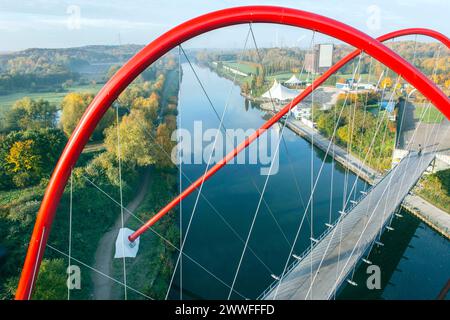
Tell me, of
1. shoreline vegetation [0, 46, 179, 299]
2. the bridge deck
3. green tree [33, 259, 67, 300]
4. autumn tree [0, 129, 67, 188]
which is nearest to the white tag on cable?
shoreline vegetation [0, 46, 179, 299]

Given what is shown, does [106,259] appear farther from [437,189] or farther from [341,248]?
[437,189]

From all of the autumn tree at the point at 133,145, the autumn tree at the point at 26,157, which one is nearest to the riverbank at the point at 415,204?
the autumn tree at the point at 133,145

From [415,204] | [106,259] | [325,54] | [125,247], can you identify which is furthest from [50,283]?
[325,54]

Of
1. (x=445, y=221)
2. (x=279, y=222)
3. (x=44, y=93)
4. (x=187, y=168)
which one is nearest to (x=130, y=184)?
(x=187, y=168)

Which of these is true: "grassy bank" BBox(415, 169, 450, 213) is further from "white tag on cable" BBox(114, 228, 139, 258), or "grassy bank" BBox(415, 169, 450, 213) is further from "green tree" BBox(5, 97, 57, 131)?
"green tree" BBox(5, 97, 57, 131)

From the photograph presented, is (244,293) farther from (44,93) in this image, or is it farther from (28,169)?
(44,93)
